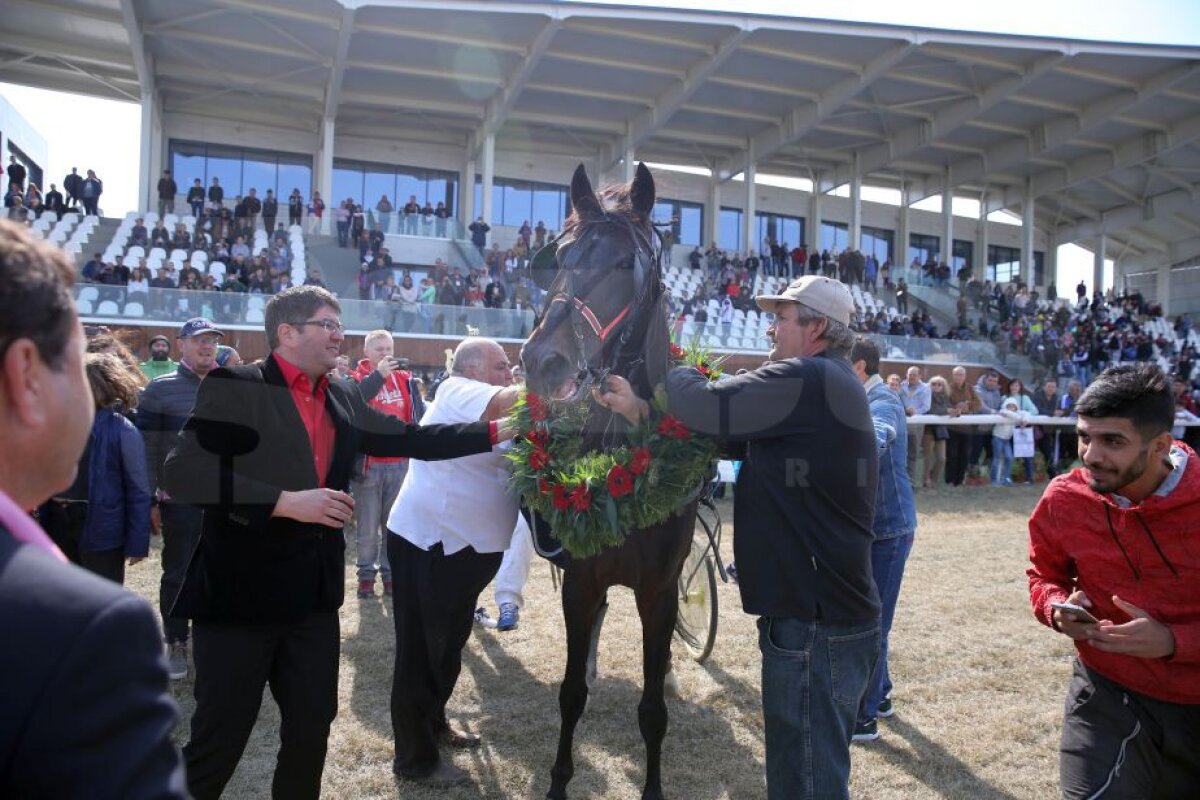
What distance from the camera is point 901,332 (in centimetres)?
2406

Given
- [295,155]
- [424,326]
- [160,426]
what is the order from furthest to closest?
[295,155], [424,326], [160,426]

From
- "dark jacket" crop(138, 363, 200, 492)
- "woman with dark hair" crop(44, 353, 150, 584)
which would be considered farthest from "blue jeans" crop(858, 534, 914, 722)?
"dark jacket" crop(138, 363, 200, 492)

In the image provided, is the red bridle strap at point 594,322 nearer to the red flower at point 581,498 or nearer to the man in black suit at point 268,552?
the red flower at point 581,498

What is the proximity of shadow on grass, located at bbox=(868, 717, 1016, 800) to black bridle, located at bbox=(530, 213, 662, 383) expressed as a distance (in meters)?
2.40

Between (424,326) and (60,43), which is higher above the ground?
(60,43)

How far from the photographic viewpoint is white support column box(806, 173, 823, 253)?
116ft

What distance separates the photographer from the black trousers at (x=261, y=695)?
110 inches

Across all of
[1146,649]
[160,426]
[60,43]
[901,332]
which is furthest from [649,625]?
[60,43]

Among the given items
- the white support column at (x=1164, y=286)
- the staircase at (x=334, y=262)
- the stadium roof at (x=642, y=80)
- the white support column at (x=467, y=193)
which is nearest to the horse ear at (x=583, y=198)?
the staircase at (x=334, y=262)

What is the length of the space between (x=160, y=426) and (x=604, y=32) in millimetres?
20932

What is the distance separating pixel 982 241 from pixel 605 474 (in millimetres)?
39703

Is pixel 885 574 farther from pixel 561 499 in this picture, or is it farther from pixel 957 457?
pixel 957 457

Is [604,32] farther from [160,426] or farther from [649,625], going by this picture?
[649,625]

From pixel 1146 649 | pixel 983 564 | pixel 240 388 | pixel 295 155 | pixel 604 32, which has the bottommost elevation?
pixel 983 564
